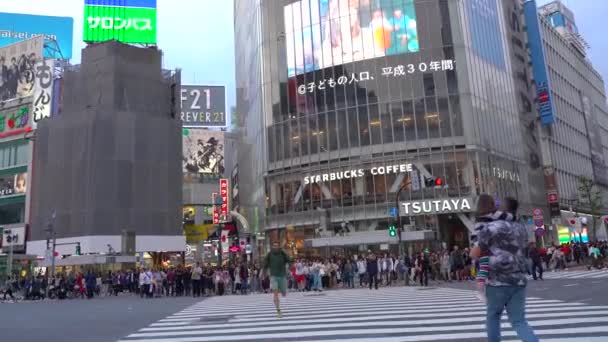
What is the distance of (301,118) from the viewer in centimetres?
4550

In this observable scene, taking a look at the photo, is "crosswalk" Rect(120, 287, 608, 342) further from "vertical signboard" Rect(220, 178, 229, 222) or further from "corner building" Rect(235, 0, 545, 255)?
"vertical signboard" Rect(220, 178, 229, 222)

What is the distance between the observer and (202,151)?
3199 inches

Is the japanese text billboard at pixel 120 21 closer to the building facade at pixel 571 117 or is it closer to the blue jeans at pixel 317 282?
the blue jeans at pixel 317 282

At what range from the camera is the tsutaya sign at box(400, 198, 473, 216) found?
3884 cm

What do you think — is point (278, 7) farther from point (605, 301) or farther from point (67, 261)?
point (605, 301)

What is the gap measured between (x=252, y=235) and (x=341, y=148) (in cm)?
1364

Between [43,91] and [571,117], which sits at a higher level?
[43,91]

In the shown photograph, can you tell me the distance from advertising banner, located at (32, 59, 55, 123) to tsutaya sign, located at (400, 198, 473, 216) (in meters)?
37.7

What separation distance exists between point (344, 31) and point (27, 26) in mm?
54342

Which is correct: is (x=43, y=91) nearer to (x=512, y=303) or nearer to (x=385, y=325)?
(x=385, y=325)

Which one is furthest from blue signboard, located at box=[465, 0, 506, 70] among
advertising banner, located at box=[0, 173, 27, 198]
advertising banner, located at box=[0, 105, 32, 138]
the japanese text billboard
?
advertising banner, located at box=[0, 173, 27, 198]

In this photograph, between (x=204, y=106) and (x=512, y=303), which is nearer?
(x=512, y=303)

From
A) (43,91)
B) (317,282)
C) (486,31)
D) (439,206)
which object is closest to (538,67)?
(486,31)

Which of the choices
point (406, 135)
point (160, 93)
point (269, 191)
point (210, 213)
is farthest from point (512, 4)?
point (210, 213)
